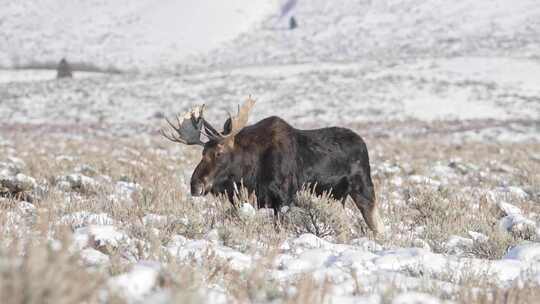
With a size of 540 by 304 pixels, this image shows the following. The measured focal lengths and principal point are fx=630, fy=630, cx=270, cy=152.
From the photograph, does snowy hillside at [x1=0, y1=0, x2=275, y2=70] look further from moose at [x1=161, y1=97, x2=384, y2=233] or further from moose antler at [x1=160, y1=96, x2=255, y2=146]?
moose at [x1=161, y1=97, x2=384, y2=233]

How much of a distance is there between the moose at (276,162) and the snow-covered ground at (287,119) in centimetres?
29

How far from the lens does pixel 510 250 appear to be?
442 centimetres

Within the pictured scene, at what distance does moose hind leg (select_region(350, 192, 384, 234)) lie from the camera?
555 cm

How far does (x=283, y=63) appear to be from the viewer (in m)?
42.9

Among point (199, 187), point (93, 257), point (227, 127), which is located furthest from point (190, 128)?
point (93, 257)

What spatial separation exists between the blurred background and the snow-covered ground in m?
0.19

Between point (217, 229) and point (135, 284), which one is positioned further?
point (217, 229)

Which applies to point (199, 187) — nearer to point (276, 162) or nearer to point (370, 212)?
point (276, 162)

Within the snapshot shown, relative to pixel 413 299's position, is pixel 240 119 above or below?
above

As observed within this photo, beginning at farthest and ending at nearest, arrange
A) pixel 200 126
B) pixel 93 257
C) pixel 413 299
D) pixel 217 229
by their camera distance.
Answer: pixel 200 126 < pixel 217 229 < pixel 93 257 < pixel 413 299

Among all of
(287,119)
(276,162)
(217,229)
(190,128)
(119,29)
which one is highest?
(119,29)

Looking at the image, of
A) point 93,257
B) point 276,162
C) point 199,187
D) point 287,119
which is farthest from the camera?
point 287,119

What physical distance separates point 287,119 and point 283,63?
1560 cm

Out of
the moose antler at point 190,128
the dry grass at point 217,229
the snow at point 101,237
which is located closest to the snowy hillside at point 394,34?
the dry grass at point 217,229
